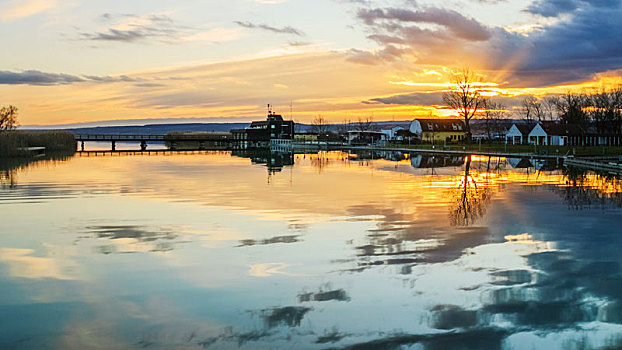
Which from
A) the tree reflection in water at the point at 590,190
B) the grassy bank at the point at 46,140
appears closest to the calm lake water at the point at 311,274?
the tree reflection in water at the point at 590,190

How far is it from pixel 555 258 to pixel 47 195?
22.8m

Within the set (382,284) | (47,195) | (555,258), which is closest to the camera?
(382,284)

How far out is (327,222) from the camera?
19.6 meters

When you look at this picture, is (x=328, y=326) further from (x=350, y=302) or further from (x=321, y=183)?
(x=321, y=183)

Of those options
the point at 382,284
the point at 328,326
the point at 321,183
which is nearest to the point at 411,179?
the point at 321,183

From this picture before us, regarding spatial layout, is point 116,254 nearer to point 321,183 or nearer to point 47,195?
point 47,195

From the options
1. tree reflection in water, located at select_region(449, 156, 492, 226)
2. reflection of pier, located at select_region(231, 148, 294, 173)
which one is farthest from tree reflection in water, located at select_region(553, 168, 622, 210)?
reflection of pier, located at select_region(231, 148, 294, 173)

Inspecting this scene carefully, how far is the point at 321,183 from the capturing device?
34.5 metres

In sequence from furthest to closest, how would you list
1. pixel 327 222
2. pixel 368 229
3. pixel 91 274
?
pixel 327 222, pixel 368 229, pixel 91 274

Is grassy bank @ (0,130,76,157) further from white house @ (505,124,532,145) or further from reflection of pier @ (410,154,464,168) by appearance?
white house @ (505,124,532,145)

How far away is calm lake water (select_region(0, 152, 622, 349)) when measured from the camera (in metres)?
9.14

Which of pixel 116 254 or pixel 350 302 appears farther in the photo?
pixel 116 254

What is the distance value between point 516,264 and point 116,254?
9466 millimetres

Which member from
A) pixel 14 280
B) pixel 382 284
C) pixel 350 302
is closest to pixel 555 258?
pixel 382 284
